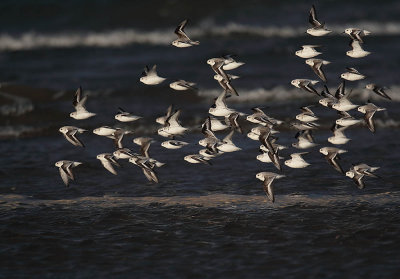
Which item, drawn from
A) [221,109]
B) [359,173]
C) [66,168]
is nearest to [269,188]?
[359,173]

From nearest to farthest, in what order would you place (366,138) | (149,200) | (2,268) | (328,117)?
1. (2,268)
2. (149,200)
3. (366,138)
4. (328,117)

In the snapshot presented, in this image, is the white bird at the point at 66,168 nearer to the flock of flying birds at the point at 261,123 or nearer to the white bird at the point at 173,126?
the flock of flying birds at the point at 261,123

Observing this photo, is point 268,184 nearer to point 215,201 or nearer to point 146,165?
point 215,201

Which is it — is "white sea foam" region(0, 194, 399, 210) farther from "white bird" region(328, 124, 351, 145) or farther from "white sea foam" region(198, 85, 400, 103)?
"white sea foam" region(198, 85, 400, 103)

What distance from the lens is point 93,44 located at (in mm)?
32906

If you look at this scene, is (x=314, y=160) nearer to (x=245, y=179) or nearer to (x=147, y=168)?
(x=245, y=179)

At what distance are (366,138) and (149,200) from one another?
6373mm

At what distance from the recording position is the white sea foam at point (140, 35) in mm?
32150

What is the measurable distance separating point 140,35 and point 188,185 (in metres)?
20.8

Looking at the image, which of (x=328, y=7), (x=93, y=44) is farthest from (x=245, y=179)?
(x=328, y=7)

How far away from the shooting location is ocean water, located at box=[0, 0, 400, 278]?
10.4 meters

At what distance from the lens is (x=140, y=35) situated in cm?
3403

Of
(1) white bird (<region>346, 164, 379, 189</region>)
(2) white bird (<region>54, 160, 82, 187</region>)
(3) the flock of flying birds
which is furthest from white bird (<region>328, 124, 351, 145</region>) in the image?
(2) white bird (<region>54, 160, 82, 187</region>)

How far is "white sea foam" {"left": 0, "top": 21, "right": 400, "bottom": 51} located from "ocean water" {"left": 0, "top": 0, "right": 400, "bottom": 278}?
0.78 metres
